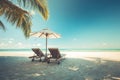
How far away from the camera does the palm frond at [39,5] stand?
5.83 metres

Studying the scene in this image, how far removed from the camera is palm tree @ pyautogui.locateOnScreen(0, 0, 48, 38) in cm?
580

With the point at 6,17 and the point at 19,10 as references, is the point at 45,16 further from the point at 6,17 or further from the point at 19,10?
the point at 6,17

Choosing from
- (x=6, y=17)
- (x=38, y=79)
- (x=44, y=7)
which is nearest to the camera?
(x=38, y=79)

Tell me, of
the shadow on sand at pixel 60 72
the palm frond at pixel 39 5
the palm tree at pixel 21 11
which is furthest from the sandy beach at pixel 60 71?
the palm frond at pixel 39 5

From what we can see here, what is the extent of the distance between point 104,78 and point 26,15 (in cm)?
423

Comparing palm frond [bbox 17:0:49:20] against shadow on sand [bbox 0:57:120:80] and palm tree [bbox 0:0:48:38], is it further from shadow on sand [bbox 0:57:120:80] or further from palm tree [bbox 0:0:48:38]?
shadow on sand [bbox 0:57:120:80]

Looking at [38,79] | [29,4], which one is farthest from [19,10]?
[38,79]

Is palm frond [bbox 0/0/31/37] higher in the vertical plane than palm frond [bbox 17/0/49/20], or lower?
lower

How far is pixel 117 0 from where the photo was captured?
19016 millimetres

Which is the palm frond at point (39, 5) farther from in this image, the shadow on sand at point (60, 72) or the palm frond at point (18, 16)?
the shadow on sand at point (60, 72)

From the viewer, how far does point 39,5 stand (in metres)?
6.29

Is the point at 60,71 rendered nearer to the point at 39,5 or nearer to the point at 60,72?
the point at 60,72

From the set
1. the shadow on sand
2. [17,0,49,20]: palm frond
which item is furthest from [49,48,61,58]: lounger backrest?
[17,0,49,20]: palm frond

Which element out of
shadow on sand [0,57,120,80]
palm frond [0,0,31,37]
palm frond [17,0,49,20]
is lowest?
shadow on sand [0,57,120,80]
